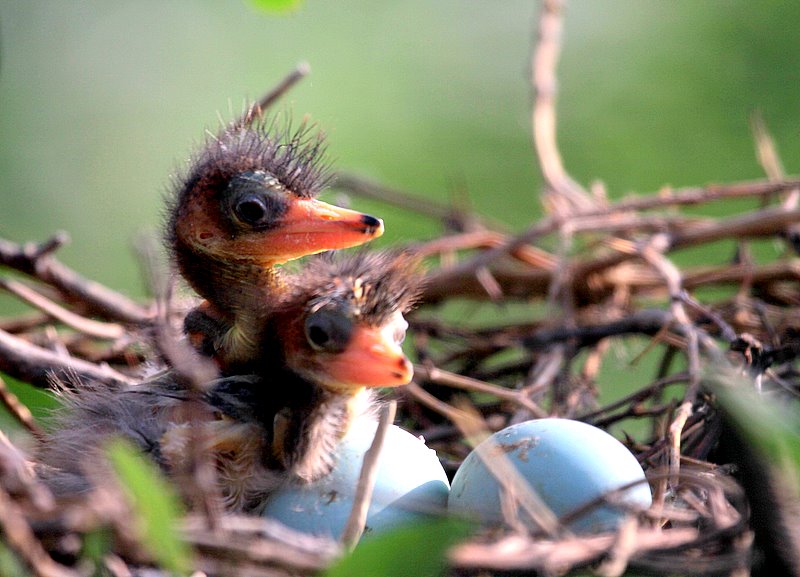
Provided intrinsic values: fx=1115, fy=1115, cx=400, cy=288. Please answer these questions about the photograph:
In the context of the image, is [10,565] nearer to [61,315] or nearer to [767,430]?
[767,430]

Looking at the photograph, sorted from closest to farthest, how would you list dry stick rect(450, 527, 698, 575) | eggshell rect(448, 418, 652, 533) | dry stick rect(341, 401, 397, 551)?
1. dry stick rect(450, 527, 698, 575)
2. dry stick rect(341, 401, 397, 551)
3. eggshell rect(448, 418, 652, 533)

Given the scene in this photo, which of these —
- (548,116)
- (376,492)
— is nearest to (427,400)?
(376,492)

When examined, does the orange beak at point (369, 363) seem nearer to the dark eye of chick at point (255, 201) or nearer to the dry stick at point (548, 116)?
the dark eye of chick at point (255, 201)

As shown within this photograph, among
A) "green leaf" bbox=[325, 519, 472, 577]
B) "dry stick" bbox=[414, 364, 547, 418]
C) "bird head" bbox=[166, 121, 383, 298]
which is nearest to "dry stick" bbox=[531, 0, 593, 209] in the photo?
"dry stick" bbox=[414, 364, 547, 418]

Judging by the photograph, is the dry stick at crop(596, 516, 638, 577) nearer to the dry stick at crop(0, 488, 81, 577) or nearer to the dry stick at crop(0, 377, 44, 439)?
the dry stick at crop(0, 488, 81, 577)

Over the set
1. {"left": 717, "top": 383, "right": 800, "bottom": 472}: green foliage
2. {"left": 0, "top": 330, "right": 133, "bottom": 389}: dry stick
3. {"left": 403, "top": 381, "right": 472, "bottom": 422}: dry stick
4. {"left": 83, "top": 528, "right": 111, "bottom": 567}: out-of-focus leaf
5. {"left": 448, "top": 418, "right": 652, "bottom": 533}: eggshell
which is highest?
{"left": 717, "top": 383, "right": 800, "bottom": 472}: green foliage

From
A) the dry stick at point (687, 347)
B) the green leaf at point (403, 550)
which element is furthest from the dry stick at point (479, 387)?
the green leaf at point (403, 550)

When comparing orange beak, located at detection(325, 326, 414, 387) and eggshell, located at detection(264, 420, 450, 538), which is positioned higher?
orange beak, located at detection(325, 326, 414, 387)

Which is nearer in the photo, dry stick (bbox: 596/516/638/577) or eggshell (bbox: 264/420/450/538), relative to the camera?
dry stick (bbox: 596/516/638/577)
